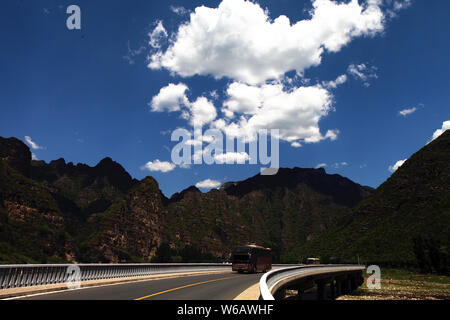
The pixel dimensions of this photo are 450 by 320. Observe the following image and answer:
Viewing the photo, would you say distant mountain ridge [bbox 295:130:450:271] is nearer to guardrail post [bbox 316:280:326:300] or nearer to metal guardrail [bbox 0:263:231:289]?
guardrail post [bbox 316:280:326:300]

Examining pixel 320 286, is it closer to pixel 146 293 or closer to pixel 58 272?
pixel 146 293

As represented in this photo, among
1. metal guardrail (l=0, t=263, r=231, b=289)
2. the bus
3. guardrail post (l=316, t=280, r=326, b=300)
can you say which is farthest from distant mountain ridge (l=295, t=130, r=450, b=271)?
metal guardrail (l=0, t=263, r=231, b=289)

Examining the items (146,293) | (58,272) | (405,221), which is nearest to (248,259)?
(58,272)

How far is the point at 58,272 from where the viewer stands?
19719 mm

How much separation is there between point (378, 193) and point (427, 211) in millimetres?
42330

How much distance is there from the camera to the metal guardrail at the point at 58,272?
15.9 metres

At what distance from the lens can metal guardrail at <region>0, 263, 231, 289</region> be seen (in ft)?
52.2

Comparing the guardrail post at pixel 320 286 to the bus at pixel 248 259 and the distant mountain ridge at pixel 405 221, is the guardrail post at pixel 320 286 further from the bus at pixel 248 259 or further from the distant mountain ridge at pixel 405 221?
the distant mountain ridge at pixel 405 221

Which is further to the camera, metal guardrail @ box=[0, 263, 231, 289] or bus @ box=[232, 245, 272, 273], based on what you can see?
bus @ box=[232, 245, 272, 273]
